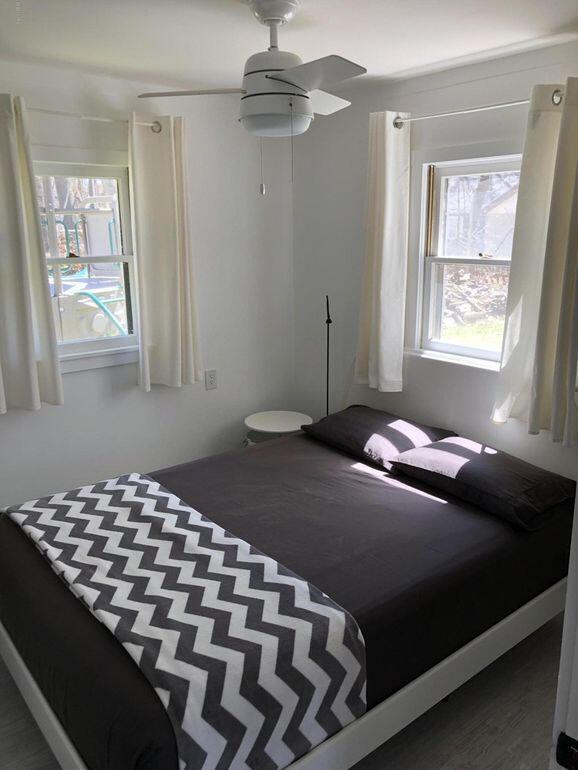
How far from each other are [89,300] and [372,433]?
1643 millimetres

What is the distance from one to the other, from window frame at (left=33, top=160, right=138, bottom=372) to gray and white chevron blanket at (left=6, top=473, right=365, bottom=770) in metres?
1.17

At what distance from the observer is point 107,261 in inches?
131

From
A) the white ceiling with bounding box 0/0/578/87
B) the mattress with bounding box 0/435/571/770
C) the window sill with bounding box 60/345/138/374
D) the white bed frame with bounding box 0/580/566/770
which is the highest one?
the white ceiling with bounding box 0/0/578/87

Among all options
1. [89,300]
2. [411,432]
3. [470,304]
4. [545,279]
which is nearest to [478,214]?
[470,304]

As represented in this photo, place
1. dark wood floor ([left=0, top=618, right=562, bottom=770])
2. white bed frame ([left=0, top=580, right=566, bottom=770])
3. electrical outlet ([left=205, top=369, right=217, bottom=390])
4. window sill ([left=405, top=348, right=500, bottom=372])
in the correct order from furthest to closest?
electrical outlet ([left=205, top=369, right=217, bottom=390]) → window sill ([left=405, top=348, right=500, bottom=372]) → dark wood floor ([left=0, top=618, right=562, bottom=770]) → white bed frame ([left=0, top=580, right=566, bottom=770])

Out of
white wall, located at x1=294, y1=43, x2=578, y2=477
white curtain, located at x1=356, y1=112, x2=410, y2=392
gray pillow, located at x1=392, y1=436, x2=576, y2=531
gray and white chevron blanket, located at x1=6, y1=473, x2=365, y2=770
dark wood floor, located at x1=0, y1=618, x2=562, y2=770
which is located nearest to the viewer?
gray and white chevron blanket, located at x1=6, y1=473, x2=365, y2=770

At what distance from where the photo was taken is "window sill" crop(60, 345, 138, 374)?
3.24 metres

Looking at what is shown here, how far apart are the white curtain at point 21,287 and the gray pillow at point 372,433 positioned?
138 cm

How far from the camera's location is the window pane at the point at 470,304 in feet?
10.2

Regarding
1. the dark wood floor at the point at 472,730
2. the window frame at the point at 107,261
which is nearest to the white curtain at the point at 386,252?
the window frame at the point at 107,261

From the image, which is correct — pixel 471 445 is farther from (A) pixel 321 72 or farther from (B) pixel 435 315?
(A) pixel 321 72

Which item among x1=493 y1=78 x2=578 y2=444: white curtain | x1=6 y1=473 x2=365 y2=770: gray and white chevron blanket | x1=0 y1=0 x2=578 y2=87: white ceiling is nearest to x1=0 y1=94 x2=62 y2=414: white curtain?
x1=0 y1=0 x2=578 y2=87: white ceiling

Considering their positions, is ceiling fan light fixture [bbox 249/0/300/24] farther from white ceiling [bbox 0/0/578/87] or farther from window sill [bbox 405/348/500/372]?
window sill [bbox 405/348/500/372]

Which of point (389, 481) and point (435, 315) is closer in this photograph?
point (389, 481)
